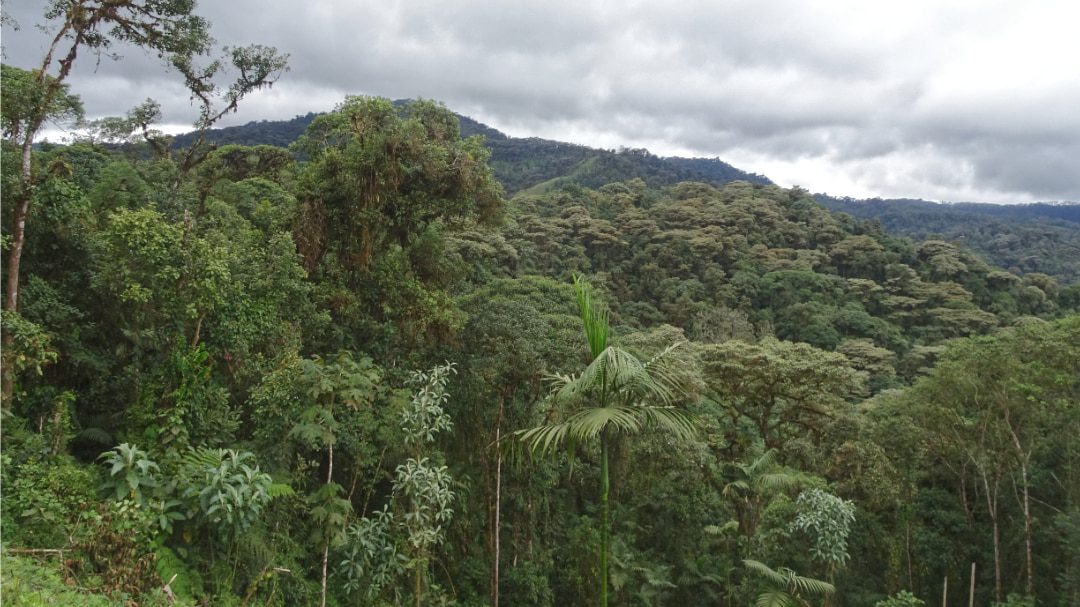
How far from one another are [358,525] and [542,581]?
4.40 m

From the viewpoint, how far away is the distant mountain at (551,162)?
215 ft

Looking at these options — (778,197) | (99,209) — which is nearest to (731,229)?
(778,197)

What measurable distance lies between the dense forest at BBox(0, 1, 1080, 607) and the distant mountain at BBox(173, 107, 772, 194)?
1895 inches

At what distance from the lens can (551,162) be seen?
287 feet

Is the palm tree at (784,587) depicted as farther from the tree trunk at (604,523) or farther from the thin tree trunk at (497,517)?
the tree trunk at (604,523)

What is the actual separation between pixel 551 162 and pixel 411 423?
3314 inches

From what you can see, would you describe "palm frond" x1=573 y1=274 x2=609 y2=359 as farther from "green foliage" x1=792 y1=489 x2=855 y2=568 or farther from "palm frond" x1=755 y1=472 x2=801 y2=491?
"palm frond" x1=755 y1=472 x2=801 y2=491

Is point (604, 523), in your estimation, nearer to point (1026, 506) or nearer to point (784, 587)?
point (784, 587)

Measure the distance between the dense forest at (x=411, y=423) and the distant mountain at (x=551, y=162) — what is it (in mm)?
48139

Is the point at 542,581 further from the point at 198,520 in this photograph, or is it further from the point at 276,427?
the point at 198,520

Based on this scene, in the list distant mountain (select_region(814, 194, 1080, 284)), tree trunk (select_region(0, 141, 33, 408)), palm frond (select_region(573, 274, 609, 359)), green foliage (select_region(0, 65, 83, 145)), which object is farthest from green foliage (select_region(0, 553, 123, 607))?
distant mountain (select_region(814, 194, 1080, 284))

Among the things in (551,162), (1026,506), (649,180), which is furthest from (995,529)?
(551,162)

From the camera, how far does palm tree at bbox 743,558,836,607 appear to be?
27.8 ft

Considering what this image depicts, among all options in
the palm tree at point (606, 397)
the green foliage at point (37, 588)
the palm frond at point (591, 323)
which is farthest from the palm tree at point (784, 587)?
the green foliage at point (37, 588)
